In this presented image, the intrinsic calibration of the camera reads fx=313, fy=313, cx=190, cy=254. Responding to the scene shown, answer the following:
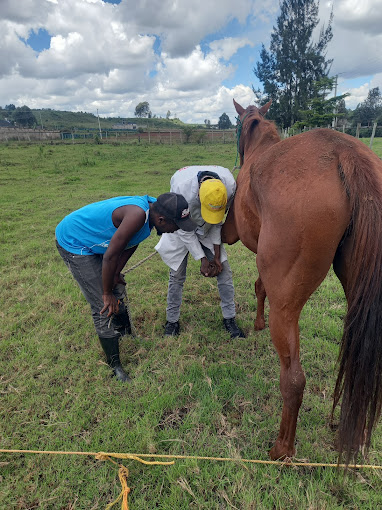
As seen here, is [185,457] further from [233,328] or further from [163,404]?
[233,328]

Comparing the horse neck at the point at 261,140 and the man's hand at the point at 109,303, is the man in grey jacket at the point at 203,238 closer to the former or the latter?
the horse neck at the point at 261,140

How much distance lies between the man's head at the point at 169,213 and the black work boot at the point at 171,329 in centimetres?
123

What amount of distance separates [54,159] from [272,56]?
63.3 ft

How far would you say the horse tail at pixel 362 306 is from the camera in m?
1.45

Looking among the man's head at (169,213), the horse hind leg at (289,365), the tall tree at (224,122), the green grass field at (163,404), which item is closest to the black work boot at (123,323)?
the green grass field at (163,404)

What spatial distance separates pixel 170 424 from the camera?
2172mm

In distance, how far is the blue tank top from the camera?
7.90 feet

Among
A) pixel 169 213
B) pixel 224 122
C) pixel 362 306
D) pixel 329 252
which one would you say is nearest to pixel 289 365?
pixel 362 306

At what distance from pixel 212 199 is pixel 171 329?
1.44 m

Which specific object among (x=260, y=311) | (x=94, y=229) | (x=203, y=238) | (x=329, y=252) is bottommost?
(x=260, y=311)

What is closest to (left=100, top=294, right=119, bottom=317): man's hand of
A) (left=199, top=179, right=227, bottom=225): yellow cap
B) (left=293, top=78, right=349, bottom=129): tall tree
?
(left=199, top=179, right=227, bottom=225): yellow cap

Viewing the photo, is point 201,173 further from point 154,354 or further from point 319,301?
Result: point 319,301

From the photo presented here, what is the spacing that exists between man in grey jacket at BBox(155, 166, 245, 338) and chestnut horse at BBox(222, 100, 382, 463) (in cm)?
72

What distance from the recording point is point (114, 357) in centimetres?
268
